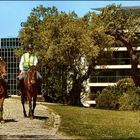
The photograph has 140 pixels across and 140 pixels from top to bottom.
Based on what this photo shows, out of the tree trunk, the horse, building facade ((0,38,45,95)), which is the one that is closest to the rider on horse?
the horse

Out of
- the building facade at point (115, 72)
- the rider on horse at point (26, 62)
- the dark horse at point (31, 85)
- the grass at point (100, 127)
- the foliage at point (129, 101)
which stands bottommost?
the grass at point (100, 127)

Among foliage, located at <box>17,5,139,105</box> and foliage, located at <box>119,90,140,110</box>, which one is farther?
foliage, located at <box>17,5,139,105</box>

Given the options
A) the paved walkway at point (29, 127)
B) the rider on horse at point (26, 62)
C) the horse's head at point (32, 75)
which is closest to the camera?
the paved walkway at point (29, 127)

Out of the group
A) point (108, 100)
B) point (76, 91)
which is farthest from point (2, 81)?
point (76, 91)

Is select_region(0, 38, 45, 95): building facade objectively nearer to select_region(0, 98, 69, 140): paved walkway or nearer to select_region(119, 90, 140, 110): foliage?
select_region(119, 90, 140, 110): foliage

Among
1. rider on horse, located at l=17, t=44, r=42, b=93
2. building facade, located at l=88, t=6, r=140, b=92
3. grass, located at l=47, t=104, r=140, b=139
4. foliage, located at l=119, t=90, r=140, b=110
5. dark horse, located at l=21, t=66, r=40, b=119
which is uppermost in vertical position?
building facade, located at l=88, t=6, r=140, b=92

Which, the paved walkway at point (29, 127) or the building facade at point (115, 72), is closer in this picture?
the paved walkway at point (29, 127)

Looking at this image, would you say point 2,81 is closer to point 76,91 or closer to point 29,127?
point 29,127

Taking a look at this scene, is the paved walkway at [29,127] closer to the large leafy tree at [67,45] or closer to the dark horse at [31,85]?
the dark horse at [31,85]

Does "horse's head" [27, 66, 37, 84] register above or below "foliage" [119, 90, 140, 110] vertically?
above

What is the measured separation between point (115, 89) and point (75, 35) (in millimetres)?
5268

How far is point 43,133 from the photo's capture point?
15898mm

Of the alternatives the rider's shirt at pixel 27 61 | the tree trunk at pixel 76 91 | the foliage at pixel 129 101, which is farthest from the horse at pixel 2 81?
the tree trunk at pixel 76 91

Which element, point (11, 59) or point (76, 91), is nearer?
point (76, 91)
